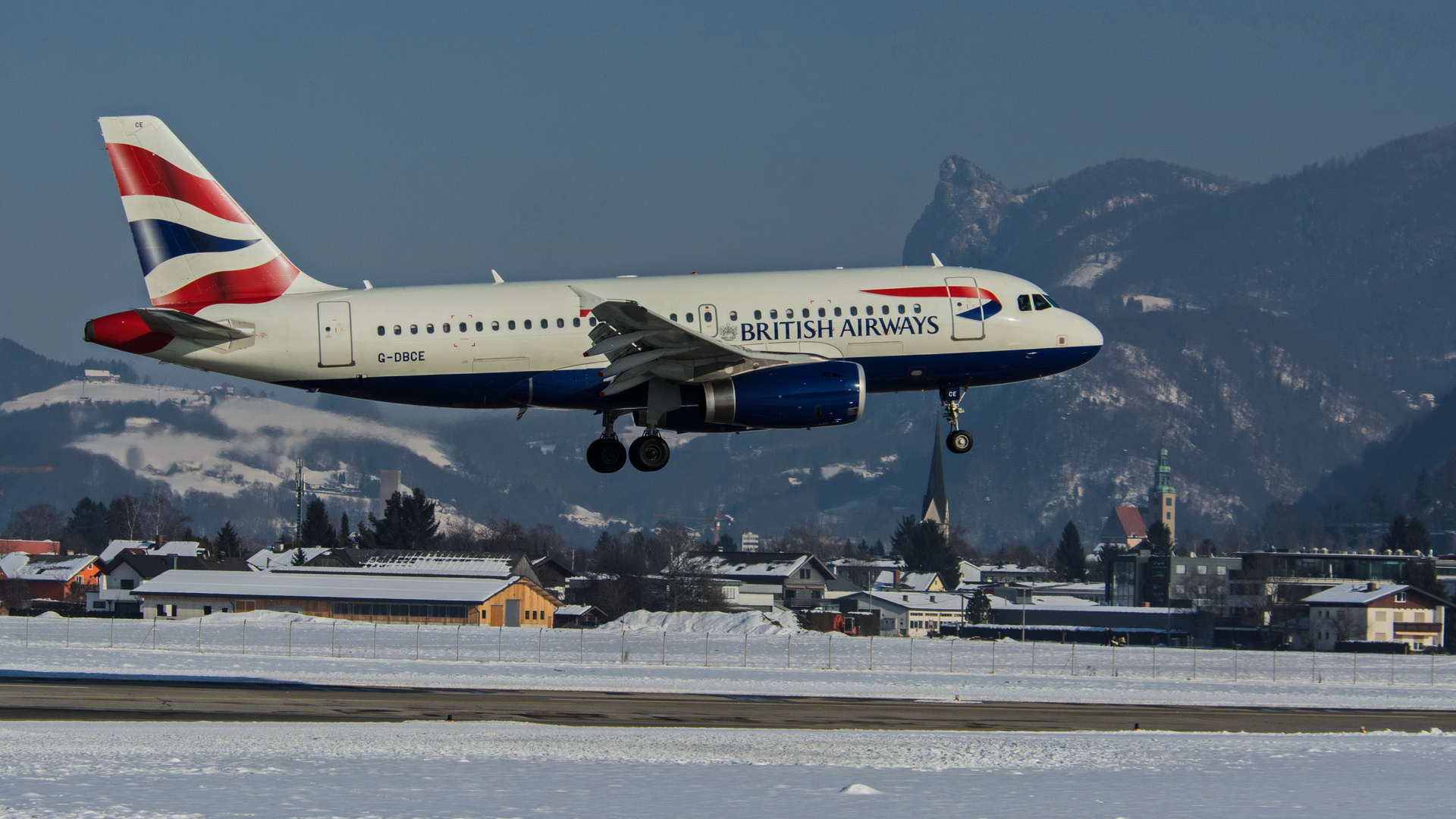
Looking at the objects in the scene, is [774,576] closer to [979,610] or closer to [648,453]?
[979,610]

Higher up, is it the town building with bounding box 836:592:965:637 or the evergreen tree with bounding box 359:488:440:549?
the evergreen tree with bounding box 359:488:440:549

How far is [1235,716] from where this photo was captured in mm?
47750

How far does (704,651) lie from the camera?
79688 mm

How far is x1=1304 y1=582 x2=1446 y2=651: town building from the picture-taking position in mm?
117438

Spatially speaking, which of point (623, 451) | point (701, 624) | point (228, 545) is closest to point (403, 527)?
point (228, 545)

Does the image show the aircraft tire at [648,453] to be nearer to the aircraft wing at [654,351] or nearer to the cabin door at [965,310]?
the aircraft wing at [654,351]

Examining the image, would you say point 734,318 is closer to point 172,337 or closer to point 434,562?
point 172,337

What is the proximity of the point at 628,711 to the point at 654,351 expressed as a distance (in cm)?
1053

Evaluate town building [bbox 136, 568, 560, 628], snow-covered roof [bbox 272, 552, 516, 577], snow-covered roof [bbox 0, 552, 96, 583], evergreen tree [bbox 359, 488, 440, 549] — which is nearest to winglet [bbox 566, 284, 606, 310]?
town building [bbox 136, 568, 560, 628]

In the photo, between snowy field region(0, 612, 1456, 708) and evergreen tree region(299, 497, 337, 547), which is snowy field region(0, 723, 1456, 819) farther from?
evergreen tree region(299, 497, 337, 547)

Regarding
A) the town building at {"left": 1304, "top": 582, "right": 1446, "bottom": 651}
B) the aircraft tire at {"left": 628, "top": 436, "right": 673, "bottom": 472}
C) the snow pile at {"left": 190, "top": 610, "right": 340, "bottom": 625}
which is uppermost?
the aircraft tire at {"left": 628, "top": 436, "right": 673, "bottom": 472}

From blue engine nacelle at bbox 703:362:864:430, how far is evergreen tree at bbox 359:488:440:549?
363 feet

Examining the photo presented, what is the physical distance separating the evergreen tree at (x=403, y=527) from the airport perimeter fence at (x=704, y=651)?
53599 millimetres

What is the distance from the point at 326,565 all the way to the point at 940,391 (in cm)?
9327
